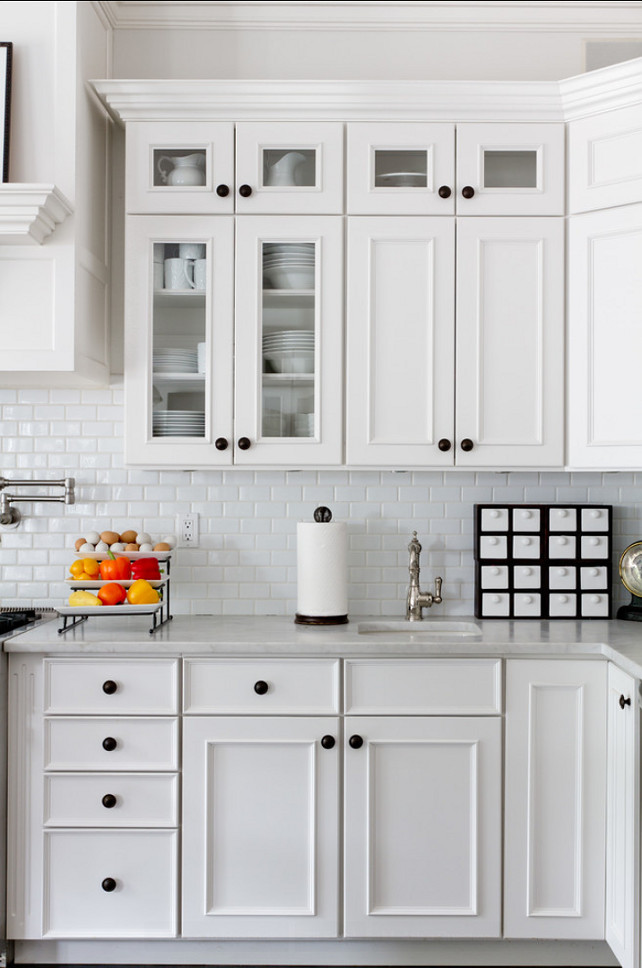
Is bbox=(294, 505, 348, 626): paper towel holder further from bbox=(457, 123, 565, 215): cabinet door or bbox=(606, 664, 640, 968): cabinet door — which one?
bbox=(457, 123, 565, 215): cabinet door

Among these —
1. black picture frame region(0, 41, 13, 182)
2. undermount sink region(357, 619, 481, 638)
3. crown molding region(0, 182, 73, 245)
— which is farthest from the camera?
undermount sink region(357, 619, 481, 638)

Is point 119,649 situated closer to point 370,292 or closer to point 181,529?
point 181,529

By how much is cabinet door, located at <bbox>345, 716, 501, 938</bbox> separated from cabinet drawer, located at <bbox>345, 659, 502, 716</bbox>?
0.04 metres

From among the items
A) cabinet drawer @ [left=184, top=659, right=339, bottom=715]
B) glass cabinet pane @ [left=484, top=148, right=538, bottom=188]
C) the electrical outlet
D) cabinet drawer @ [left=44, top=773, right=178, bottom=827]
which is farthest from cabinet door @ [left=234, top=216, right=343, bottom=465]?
cabinet drawer @ [left=44, top=773, right=178, bottom=827]

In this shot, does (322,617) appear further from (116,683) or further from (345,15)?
(345,15)

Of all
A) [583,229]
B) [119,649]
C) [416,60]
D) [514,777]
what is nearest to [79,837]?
[119,649]

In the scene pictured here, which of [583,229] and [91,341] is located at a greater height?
[583,229]

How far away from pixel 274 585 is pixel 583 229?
61.4 inches

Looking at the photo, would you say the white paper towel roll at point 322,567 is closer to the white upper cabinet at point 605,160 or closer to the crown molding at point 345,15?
the white upper cabinet at point 605,160

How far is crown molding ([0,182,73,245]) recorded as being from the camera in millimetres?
2361

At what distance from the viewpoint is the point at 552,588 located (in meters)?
2.83

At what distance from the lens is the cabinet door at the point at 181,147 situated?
266cm

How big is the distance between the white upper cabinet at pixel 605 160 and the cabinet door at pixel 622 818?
143 cm

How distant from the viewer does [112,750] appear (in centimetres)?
239
